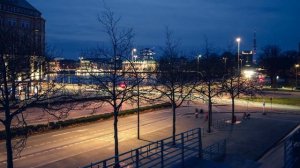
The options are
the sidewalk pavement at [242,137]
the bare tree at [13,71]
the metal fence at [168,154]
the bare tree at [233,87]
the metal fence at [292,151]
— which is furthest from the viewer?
the bare tree at [233,87]

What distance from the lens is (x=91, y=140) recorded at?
84.7 ft

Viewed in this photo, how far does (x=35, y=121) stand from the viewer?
111ft

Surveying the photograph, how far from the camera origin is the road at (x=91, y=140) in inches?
811

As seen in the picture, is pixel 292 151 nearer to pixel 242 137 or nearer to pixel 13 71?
pixel 242 137

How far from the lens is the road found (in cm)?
2061

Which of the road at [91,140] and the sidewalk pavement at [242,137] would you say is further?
A: the road at [91,140]

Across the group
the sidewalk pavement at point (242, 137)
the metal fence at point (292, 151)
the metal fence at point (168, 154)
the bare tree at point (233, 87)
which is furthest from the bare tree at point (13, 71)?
the bare tree at point (233, 87)

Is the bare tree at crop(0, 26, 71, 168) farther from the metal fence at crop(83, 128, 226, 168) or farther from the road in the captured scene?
the road

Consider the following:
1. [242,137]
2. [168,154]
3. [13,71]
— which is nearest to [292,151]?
[242,137]

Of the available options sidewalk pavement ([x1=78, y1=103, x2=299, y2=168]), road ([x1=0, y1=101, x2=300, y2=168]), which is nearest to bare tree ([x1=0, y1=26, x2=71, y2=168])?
road ([x1=0, y1=101, x2=300, y2=168])

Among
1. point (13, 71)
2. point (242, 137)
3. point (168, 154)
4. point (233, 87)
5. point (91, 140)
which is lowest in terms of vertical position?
point (91, 140)

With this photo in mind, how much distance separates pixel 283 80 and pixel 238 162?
91.1m

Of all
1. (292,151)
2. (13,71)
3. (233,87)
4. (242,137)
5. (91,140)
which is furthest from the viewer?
(233,87)

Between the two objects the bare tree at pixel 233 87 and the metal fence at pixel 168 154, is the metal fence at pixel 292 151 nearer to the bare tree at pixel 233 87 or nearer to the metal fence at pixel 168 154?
the metal fence at pixel 168 154
